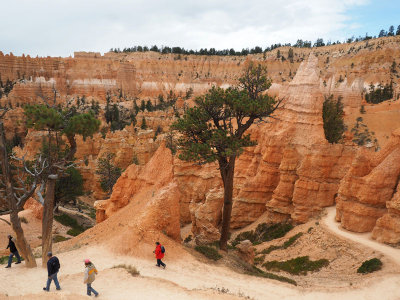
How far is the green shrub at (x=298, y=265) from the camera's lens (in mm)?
16106

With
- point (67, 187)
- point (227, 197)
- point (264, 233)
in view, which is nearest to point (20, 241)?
point (227, 197)

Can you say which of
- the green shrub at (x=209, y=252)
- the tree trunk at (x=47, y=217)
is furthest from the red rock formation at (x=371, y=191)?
the tree trunk at (x=47, y=217)

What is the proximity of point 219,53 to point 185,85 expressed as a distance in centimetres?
3877

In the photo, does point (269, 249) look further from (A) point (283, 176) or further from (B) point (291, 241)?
(A) point (283, 176)

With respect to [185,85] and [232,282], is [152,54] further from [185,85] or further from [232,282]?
[232,282]

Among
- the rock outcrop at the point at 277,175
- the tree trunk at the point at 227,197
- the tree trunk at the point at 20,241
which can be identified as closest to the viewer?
the tree trunk at the point at 20,241

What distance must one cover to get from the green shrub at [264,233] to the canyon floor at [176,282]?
7.15 meters

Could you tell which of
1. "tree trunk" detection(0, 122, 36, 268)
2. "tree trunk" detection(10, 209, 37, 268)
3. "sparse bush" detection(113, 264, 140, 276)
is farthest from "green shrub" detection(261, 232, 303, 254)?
"tree trunk" detection(0, 122, 36, 268)

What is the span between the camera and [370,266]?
547 inches

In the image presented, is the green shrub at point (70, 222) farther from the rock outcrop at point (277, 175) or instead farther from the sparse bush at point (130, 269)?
the sparse bush at point (130, 269)

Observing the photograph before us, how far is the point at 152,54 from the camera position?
130m

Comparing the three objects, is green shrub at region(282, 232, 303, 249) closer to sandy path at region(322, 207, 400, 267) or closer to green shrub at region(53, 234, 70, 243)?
sandy path at region(322, 207, 400, 267)

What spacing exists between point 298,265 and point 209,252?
19.3 ft

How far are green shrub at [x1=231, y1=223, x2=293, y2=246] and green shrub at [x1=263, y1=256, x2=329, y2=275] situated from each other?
12.1 ft
